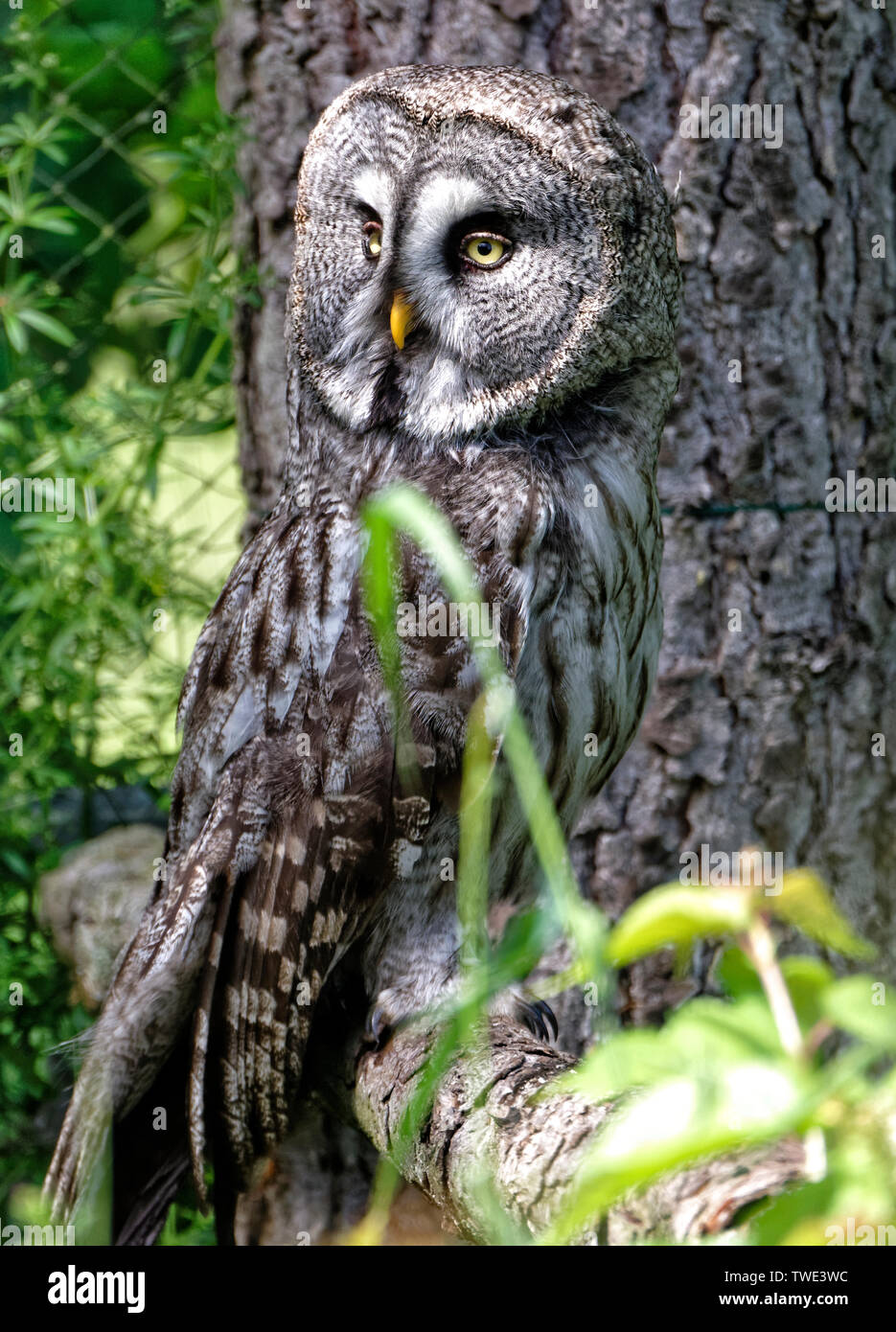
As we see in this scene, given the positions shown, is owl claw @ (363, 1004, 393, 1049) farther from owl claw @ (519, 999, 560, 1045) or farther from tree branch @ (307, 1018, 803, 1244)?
owl claw @ (519, 999, 560, 1045)

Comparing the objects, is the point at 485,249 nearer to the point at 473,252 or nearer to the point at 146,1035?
the point at 473,252

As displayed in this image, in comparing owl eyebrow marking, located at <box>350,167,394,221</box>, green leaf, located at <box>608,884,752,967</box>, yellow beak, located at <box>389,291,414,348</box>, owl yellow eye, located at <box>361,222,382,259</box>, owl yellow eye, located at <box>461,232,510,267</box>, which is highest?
owl eyebrow marking, located at <box>350,167,394,221</box>

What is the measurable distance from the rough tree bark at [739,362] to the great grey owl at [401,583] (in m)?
0.44

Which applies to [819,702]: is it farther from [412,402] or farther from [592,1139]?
[592,1139]

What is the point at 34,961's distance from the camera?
267cm

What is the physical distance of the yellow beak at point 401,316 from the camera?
1771 millimetres

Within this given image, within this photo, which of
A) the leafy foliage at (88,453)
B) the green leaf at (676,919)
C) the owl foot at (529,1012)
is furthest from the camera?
the leafy foliage at (88,453)

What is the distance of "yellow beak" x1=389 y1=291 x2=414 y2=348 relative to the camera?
1.77 meters

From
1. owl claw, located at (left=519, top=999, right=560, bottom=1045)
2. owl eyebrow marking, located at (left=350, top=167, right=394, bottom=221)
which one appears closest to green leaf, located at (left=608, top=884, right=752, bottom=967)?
owl eyebrow marking, located at (left=350, top=167, right=394, bottom=221)

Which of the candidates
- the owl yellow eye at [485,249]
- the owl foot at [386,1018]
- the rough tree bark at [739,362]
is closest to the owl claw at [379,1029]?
the owl foot at [386,1018]

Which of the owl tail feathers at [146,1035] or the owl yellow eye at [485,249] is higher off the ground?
the owl yellow eye at [485,249]

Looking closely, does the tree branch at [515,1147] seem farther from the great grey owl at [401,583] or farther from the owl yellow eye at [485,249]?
the owl yellow eye at [485,249]

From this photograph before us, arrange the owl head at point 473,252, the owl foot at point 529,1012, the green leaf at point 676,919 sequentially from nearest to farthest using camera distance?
1. the green leaf at point 676,919
2. the owl head at point 473,252
3. the owl foot at point 529,1012
